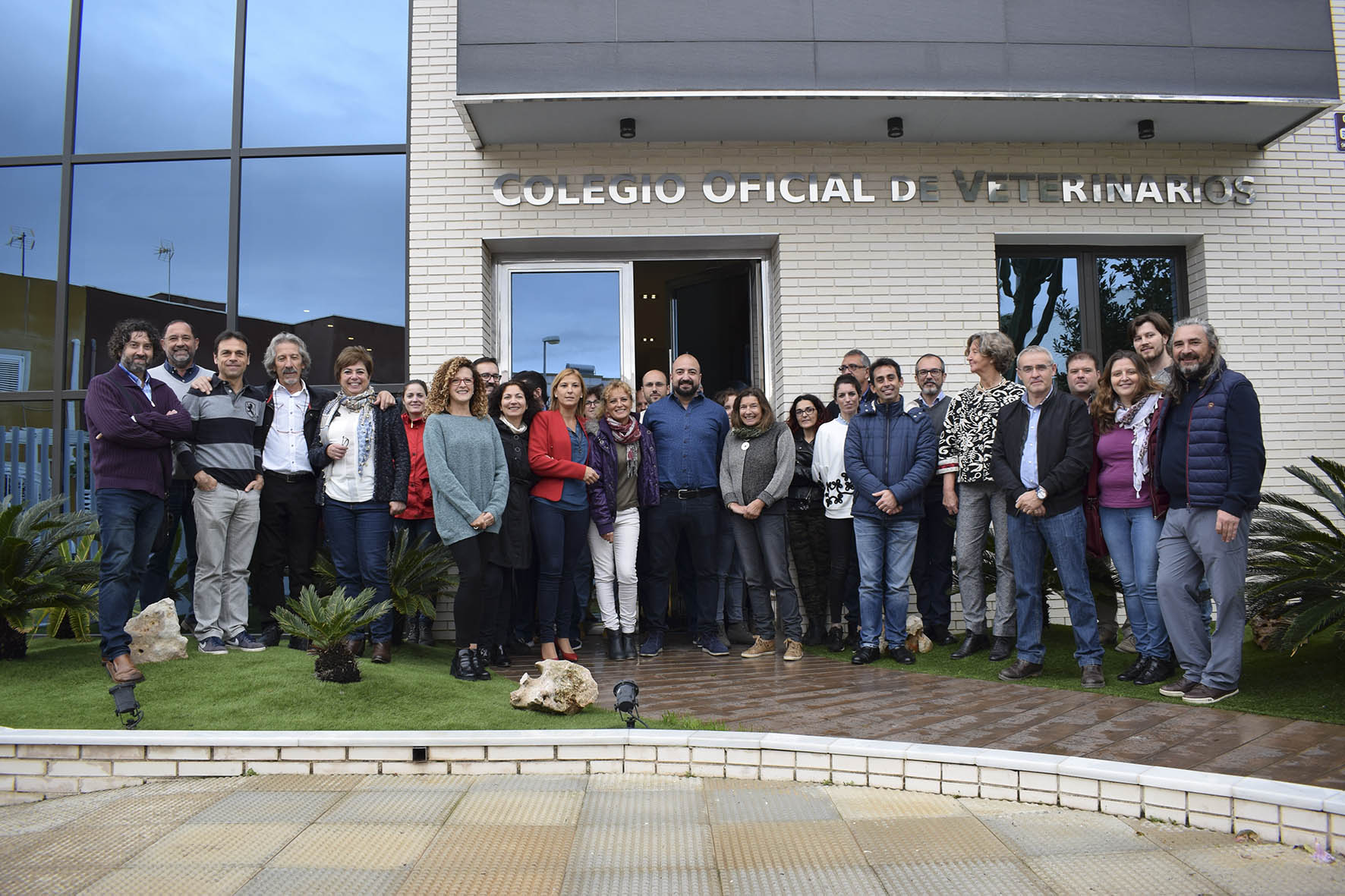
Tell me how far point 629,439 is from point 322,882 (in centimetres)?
461

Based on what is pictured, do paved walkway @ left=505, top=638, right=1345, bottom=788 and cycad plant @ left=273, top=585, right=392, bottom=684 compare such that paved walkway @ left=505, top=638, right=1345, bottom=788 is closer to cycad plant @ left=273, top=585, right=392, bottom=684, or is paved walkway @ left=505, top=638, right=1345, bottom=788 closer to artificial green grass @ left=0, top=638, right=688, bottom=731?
artificial green grass @ left=0, top=638, right=688, bottom=731

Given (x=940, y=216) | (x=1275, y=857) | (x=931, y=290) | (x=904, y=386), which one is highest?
(x=940, y=216)

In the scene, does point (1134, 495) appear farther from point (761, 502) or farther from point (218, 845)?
→ point (218, 845)

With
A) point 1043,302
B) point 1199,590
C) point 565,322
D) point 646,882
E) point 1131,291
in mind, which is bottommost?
point 646,882

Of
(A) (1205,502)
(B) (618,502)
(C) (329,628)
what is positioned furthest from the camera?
(B) (618,502)

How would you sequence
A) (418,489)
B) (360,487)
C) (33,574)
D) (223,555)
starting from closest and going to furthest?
1. (33,574)
2. (223,555)
3. (360,487)
4. (418,489)

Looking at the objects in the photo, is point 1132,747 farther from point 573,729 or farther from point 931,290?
point 931,290

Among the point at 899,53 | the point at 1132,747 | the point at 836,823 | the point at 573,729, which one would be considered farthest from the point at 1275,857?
the point at 899,53

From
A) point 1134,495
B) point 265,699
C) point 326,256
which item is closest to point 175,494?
point 265,699

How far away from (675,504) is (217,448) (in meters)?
A: 3.14

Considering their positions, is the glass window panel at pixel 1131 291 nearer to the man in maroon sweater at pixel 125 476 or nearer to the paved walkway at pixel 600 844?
the paved walkway at pixel 600 844

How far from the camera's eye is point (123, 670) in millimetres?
5484

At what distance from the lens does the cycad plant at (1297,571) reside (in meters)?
5.36

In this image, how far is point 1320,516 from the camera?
5.98 m
